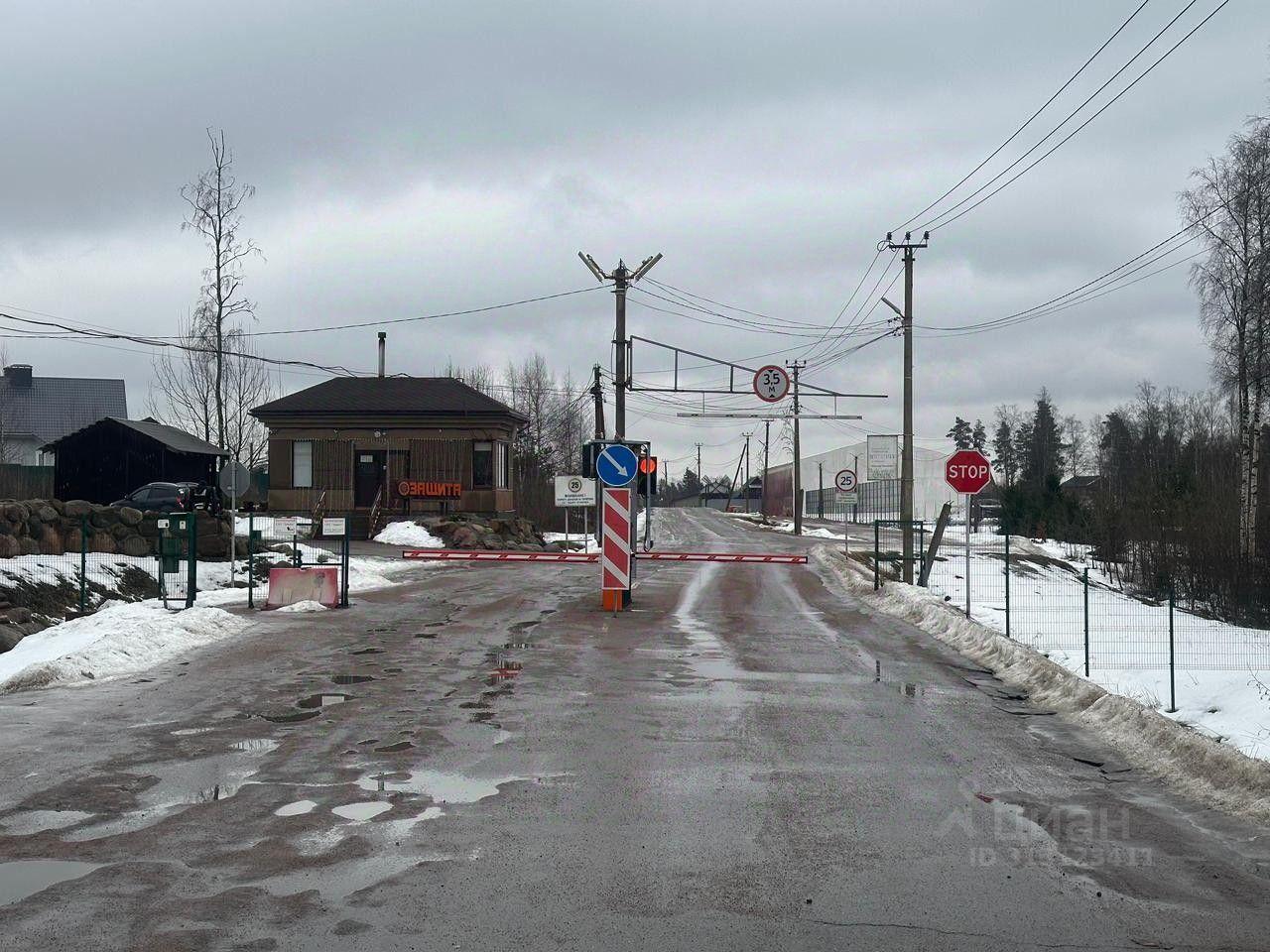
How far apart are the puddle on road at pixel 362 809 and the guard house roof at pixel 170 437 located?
40.1m

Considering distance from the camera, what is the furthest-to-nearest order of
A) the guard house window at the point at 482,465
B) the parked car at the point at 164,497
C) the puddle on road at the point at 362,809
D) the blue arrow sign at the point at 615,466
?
the guard house window at the point at 482,465 → the parked car at the point at 164,497 → the blue arrow sign at the point at 615,466 → the puddle on road at the point at 362,809

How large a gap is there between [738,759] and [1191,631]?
1493 centimetres

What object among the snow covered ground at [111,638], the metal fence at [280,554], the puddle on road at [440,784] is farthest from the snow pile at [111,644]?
the puddle on road at [440,784]

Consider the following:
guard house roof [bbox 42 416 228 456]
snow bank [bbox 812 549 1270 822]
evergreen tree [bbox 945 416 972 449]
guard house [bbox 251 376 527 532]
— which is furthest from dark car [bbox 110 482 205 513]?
evergreen tree [bbox 945 416 972 449]

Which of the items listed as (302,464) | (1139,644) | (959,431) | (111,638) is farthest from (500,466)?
(959,431)

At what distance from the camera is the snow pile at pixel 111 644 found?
13789 mm

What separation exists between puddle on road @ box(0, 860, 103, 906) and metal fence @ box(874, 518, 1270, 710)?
10.3m

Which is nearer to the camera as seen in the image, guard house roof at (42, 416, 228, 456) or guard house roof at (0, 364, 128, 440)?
guard house roof at (42, 416, 228, 456)

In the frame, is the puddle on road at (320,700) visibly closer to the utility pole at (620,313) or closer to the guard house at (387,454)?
the utility pole at (620,313)

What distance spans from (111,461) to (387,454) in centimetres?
1069

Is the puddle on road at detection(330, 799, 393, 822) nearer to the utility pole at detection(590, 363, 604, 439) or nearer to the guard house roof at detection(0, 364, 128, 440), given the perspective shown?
the utility pole at detection(590, 363, 604, 439)

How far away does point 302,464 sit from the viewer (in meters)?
52.2

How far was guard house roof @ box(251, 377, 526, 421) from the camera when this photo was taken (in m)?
51.2

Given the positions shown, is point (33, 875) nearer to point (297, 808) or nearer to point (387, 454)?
point (297, 808)
